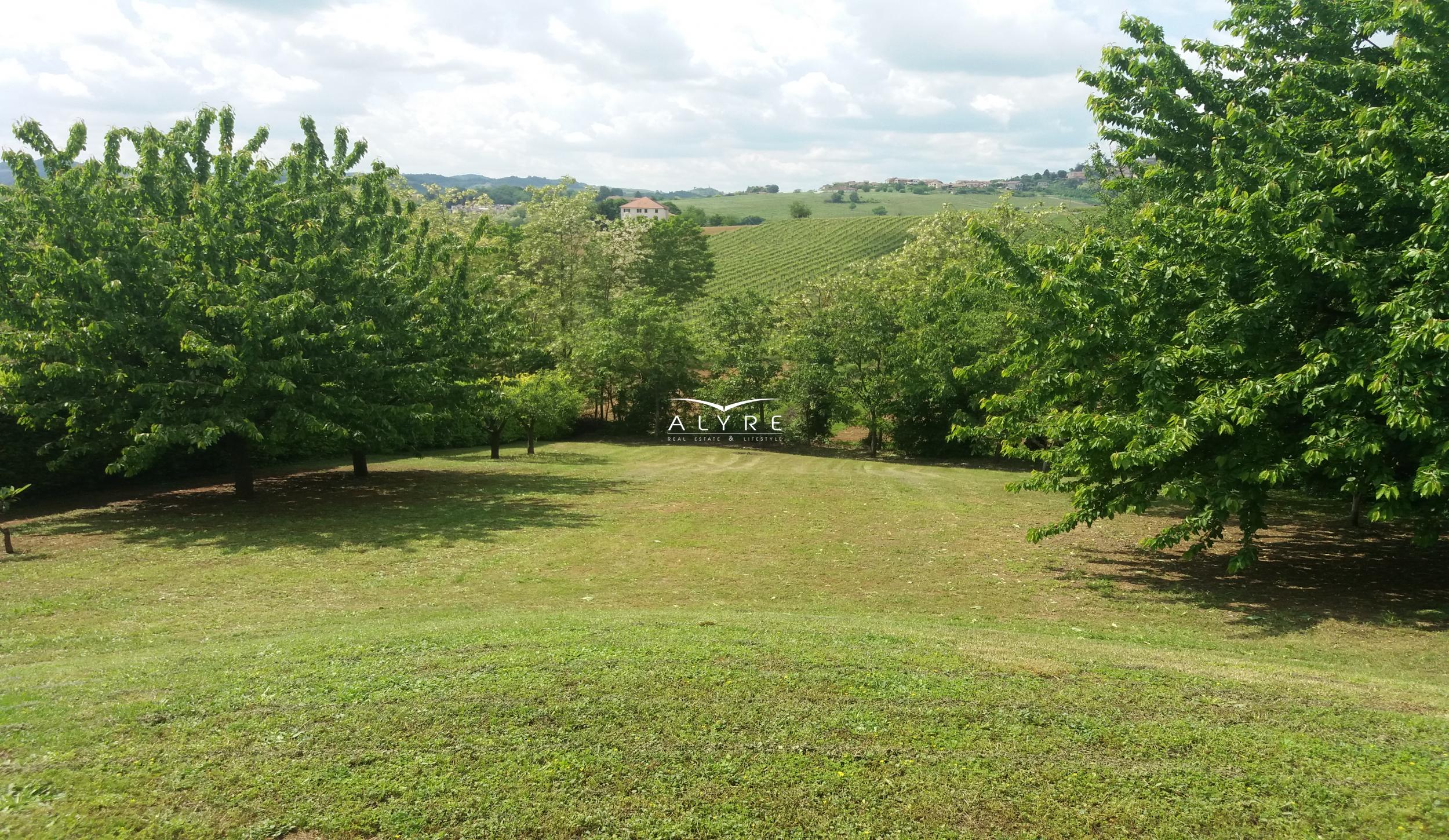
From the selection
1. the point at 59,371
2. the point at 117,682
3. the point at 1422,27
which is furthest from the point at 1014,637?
the point at 59,371

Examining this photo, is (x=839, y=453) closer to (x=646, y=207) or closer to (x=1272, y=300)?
(x=1272, y=300)

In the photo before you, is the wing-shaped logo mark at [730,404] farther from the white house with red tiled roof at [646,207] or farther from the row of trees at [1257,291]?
the white house with red tiled roof at [646,207]

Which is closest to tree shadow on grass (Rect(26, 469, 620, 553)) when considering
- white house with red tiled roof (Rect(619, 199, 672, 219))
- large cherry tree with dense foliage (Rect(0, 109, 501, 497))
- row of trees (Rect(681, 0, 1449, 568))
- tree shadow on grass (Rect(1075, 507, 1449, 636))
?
large cherry tree with dense foliage (Rect(0, 109, 501, 497))

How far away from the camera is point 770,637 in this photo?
318 inches

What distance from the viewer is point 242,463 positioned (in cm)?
1877

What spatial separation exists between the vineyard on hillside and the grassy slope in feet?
38.0

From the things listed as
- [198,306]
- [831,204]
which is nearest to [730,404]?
[198,306]

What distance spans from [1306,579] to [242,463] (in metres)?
20.5

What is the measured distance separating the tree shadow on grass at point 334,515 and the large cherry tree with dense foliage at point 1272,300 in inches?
388

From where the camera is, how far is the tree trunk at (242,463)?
18.6 meters

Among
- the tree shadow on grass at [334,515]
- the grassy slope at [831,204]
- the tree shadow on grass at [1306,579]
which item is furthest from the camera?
the grassy slope at [831,204]

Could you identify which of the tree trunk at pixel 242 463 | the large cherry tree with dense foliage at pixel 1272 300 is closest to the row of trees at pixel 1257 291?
the large cherry tree with dense foliage at pixel 1272 300

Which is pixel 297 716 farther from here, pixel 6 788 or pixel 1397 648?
pixel 1397 648

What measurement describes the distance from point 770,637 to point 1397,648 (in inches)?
276
